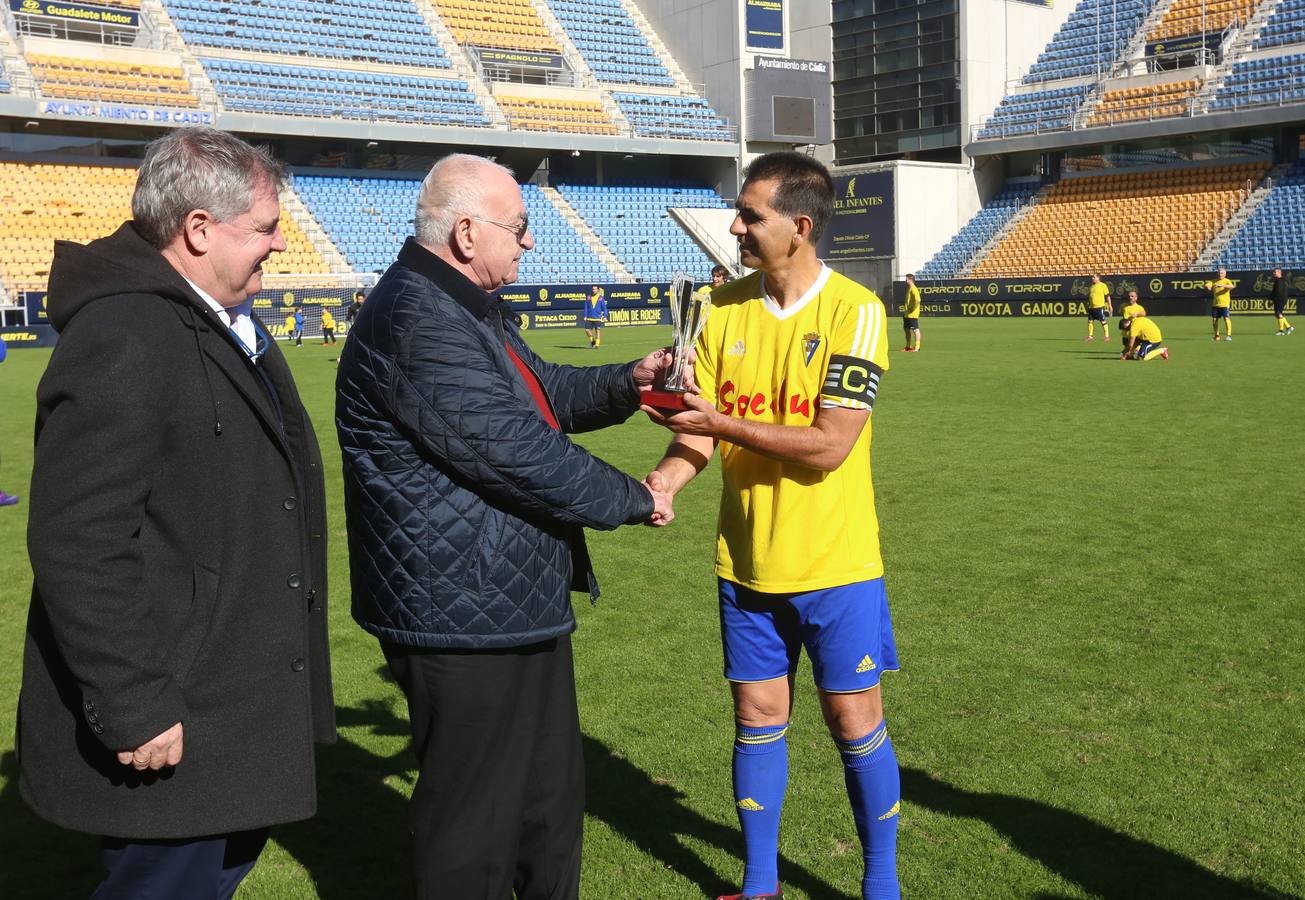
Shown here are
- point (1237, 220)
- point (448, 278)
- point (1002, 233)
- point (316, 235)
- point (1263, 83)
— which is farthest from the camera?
point (1002, 233)

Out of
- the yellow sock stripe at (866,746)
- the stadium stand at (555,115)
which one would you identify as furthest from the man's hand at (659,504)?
the stadium stand at (555,115)

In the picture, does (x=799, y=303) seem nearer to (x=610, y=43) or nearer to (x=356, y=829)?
(x=356, y=829)

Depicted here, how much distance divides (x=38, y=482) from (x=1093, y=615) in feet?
17.6

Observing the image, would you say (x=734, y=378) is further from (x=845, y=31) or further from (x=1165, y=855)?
(x=845, y=31)

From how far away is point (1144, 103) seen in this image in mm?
43406

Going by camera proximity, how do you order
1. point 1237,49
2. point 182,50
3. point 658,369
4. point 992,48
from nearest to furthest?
point 658,369 → point 182,50 → point 1237,49 → point 992,48

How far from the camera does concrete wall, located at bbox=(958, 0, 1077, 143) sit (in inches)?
1847

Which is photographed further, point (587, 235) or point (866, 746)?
point (587, 235)

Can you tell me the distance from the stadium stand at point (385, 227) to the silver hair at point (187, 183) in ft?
122

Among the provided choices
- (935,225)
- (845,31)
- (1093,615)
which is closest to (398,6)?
(845,31)

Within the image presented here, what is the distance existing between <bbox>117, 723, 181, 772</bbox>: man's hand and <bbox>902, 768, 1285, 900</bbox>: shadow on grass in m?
2.71

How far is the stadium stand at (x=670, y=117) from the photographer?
47188 millimetres

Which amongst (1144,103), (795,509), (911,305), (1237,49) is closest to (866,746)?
(795,509)

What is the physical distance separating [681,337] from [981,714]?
272cm
